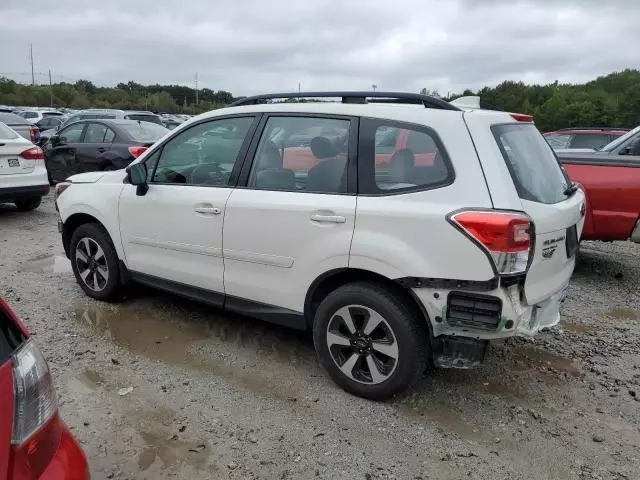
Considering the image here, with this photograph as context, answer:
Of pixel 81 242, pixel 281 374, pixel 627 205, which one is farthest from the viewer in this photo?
pixel 627 205

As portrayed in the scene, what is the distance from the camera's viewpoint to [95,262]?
4672 millimetres

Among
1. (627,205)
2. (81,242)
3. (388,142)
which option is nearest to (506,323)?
(388,142)

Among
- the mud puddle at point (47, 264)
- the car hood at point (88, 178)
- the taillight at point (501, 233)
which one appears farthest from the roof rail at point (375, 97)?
the mud puddle at point (47, 264)

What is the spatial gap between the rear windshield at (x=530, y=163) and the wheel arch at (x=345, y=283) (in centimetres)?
83

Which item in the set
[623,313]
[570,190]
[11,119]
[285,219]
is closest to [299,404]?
[285,219]

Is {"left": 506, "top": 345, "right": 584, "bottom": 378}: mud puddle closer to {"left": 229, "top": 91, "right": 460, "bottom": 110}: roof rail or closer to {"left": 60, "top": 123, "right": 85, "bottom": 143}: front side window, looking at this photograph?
{"left": 229, "top": 91, "right": 460, "bottom": 110}: roof rail

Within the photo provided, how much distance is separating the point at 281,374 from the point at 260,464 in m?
0.93

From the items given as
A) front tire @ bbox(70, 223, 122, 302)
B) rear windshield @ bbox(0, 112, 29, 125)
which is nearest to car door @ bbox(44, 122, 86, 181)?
rear windshield @ bbox(0, 112, 29, 125)

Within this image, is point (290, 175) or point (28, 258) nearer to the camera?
point (290, 175)

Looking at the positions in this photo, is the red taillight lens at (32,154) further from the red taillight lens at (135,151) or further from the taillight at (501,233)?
the taillight at (501,233)

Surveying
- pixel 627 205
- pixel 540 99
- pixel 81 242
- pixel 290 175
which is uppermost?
pixel 540 99

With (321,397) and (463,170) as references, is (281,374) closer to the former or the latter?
(321,397)

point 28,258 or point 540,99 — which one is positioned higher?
point 540,99

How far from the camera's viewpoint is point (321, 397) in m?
3.34
